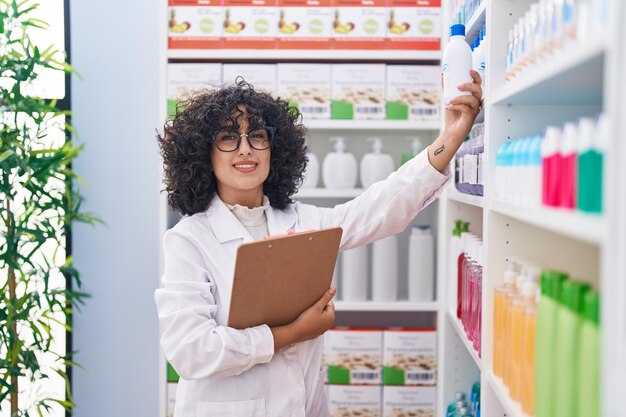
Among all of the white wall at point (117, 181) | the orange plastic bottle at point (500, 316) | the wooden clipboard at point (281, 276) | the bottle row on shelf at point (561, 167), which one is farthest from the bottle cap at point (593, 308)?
the white wall at point (117, 181)

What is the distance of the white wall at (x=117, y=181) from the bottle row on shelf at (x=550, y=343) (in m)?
2.22

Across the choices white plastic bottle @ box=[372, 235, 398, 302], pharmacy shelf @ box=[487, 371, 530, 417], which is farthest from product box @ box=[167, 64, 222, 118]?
pharmacy shelf @ box=[487, 371, 530, 417]

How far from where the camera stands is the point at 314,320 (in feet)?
5.87

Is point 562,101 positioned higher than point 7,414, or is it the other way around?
point 562,101

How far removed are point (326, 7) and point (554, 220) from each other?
6.49 feet

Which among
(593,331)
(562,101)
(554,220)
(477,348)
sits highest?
(562,101)

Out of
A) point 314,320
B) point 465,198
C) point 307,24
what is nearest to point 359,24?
point 307,24

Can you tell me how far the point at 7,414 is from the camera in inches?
127

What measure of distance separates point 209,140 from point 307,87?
3.14 feet

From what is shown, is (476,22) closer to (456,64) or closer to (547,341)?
(456,64)

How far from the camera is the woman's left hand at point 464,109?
5.80 feet

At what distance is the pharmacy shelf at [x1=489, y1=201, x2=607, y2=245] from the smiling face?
0.84 metres

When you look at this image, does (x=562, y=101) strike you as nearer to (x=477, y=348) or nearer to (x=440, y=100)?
(x=477, y=348)

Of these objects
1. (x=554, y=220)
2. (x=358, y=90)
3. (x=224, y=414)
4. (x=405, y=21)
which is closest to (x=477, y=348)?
(x=224, y=414)
